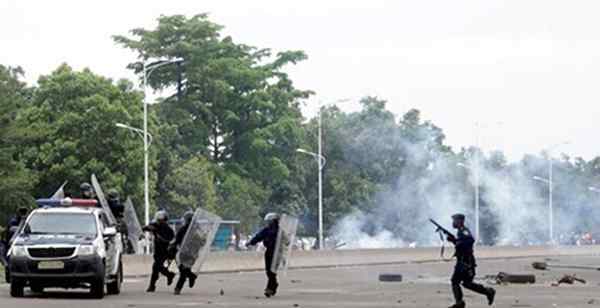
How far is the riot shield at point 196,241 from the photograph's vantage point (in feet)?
97.0

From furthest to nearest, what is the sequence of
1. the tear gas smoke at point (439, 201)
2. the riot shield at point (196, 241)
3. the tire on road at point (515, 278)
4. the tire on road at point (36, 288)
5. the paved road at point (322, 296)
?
1. the tear gas smoke at point (439, 201)
2. the tire on road at point (515, 278)
3. the riot shield at point (196, 241)
4. the tire on road at point (36, 288)
5. the paved road at point (322, 296)

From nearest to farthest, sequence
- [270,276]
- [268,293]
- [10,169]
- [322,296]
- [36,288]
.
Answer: [36,288] < [268,293] < [270,276] < [322,296] < [10,169]

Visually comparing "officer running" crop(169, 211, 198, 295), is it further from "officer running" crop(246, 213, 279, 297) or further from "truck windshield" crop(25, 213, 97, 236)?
"truck windshield" crop(25, 213, 97, 236)

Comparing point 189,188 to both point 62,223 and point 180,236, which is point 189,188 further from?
point 62,223

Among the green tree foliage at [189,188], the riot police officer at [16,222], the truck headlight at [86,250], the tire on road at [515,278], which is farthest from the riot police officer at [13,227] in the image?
the green tree foliage at [189,188]

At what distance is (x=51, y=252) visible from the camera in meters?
26.6

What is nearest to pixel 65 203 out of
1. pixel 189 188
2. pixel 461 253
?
pixel 461 253

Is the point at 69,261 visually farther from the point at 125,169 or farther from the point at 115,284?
the point at 125,169

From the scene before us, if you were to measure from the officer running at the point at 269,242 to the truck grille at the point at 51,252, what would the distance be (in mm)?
3881

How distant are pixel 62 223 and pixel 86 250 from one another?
1.24 meters

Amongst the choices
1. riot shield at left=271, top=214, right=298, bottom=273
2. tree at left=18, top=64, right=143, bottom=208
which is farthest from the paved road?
tree at left=18, top=64, right=143, bottom=208

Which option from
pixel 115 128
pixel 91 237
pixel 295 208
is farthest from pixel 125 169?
pixel 91 237

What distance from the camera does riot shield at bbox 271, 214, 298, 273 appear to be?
96.7 feet

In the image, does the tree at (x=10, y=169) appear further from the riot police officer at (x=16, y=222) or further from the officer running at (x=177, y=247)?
the officer running at (x=177, y=247)
